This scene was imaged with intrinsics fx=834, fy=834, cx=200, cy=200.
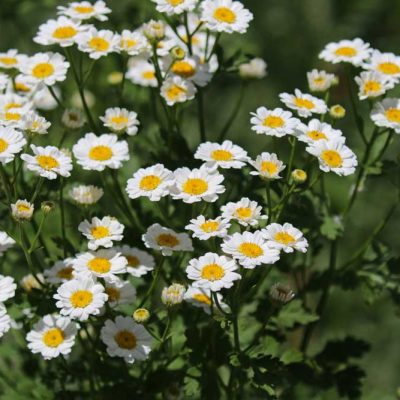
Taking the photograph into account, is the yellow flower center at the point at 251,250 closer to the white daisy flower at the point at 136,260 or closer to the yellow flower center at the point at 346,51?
the white daisy flower at the point at 136,260

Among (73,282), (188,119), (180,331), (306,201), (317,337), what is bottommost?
(317,337)

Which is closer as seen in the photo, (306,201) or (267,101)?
(306,201)

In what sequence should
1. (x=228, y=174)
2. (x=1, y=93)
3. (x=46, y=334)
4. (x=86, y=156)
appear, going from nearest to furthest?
1. (x=46, y=334)
2. (x=86, y=156)
3. (x=1, y=93)
4. (x=228, y=174)

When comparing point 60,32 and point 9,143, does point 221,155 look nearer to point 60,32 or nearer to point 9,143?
point 9,143

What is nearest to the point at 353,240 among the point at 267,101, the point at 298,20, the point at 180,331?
the point at 267,101

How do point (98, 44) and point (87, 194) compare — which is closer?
point (87, 194)

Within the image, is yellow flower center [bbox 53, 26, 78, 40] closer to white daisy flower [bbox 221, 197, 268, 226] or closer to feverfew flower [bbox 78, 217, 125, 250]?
feverfew flower [bbox 78, 217, 125, 250]

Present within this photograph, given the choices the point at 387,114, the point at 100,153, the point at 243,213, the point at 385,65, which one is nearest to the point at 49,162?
the point at 100,153

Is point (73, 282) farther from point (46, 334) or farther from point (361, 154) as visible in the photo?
point (361, 154)
